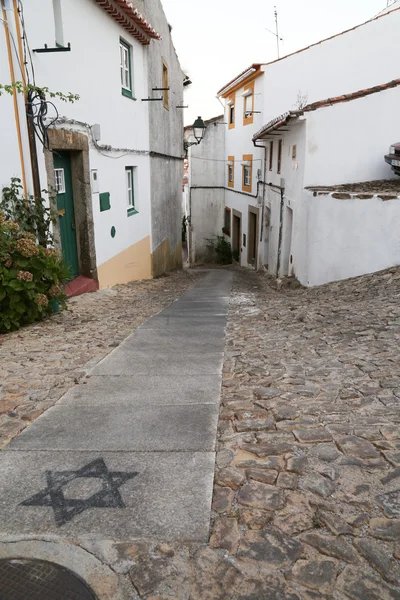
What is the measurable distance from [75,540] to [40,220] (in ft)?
16.7

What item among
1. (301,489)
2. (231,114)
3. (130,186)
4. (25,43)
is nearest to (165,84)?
(130,186)

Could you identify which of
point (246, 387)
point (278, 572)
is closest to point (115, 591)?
point (278, 572)

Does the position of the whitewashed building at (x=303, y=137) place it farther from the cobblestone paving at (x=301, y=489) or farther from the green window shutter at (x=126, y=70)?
the cobblestone paving at (x=301, y=489)

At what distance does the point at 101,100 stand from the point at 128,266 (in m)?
3.75

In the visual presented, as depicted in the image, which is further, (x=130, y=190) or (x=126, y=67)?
(x=130, y=190)

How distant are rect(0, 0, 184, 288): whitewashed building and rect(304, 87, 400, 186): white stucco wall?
412cm

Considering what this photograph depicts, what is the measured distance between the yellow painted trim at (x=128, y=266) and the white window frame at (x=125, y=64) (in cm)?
361

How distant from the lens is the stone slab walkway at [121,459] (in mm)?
2510

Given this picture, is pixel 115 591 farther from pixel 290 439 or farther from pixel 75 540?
pixel 290 439

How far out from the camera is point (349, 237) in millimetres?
8977

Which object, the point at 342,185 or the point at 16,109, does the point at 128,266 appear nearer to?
the point at 342,185

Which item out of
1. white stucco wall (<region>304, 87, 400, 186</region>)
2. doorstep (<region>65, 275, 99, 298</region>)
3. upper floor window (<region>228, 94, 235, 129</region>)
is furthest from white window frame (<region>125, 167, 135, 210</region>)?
upper floor window (<region>228, 94, 235, 129</region>)

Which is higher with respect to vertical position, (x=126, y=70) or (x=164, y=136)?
(x=126, y=70)

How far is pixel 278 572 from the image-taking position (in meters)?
2.17
